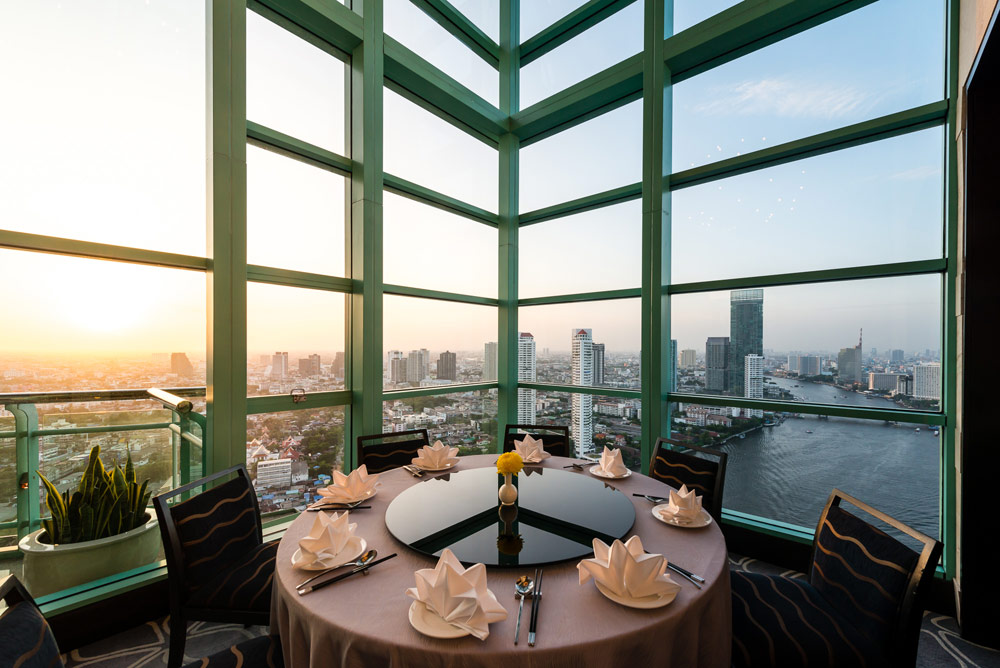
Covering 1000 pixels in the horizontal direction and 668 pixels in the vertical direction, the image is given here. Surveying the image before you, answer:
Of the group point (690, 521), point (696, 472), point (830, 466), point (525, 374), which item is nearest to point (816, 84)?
point (830, 466)

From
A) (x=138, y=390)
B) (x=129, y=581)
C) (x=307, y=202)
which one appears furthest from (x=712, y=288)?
(x=129, y=581)

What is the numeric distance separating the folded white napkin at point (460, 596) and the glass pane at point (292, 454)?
1.97 metres

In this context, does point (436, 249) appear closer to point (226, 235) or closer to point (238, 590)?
point (226, 235)

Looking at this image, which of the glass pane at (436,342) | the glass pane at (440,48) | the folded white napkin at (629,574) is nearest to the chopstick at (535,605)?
the folded white napkin at (629,574)

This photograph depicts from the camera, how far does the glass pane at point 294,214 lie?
2580mm

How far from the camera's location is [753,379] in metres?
2.83

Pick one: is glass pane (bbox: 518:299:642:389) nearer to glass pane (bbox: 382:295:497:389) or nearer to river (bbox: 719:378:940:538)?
glass pane (bbox: 382:295:497:389)

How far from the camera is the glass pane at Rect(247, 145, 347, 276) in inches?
102

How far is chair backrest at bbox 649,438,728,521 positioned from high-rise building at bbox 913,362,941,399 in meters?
1.33

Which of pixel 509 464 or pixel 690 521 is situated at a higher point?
pixel 509 464

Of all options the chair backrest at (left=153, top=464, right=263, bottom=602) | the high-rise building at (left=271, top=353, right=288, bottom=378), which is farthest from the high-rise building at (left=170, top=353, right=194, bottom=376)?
the chair backrest at (left=153, top=464, right=263, bottom=602)

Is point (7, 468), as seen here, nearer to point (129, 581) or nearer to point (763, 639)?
point (129, 581)

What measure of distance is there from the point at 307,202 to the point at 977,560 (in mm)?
4260

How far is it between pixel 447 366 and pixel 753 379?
7.94 ft
